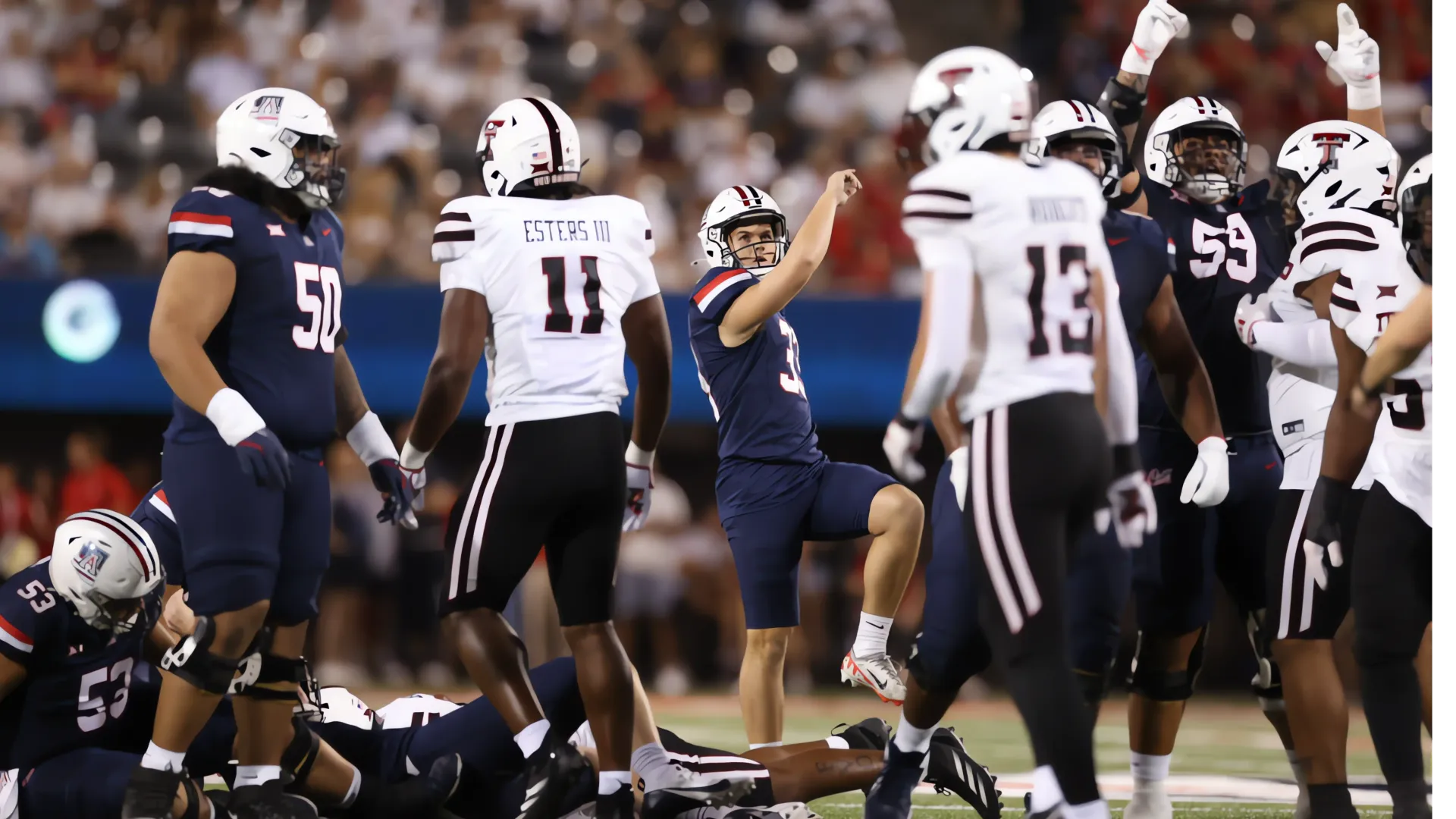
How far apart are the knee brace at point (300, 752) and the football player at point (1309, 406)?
119 inches

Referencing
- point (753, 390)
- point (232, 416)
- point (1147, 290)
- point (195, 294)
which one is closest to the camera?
point (232, 416)

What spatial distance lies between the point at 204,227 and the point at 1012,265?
2.31 meters

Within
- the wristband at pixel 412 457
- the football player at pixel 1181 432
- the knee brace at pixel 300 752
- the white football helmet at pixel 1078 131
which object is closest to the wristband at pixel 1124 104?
the football player at pixel 1181 432

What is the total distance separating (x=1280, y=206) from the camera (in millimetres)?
5836

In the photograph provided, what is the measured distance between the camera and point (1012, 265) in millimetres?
3771

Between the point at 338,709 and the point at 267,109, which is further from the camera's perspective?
the point at 338,709

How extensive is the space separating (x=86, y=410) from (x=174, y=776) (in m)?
7.09

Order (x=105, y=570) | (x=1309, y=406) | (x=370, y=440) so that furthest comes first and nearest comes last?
(x=1309, y=406)
(x=370, y=440)
(x=105, y=570)

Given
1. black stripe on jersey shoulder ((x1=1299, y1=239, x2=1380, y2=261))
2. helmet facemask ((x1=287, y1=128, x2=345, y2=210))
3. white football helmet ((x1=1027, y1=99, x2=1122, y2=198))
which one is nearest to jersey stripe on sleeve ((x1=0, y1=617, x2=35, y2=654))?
helmet facemask ((x1=287, y1=128, x2=345, y2=210))

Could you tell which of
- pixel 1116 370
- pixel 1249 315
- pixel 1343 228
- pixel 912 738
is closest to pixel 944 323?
pixel 1116 370

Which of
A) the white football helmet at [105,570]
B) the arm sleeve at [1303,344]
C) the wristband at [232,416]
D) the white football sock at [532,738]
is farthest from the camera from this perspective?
the arm sleeve at [1303,344]

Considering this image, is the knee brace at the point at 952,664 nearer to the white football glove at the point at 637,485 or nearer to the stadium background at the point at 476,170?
the white football glove at the point at 637,485

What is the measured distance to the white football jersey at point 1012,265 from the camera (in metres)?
3.75

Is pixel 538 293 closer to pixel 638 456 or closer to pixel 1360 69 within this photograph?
pixel 638 456
